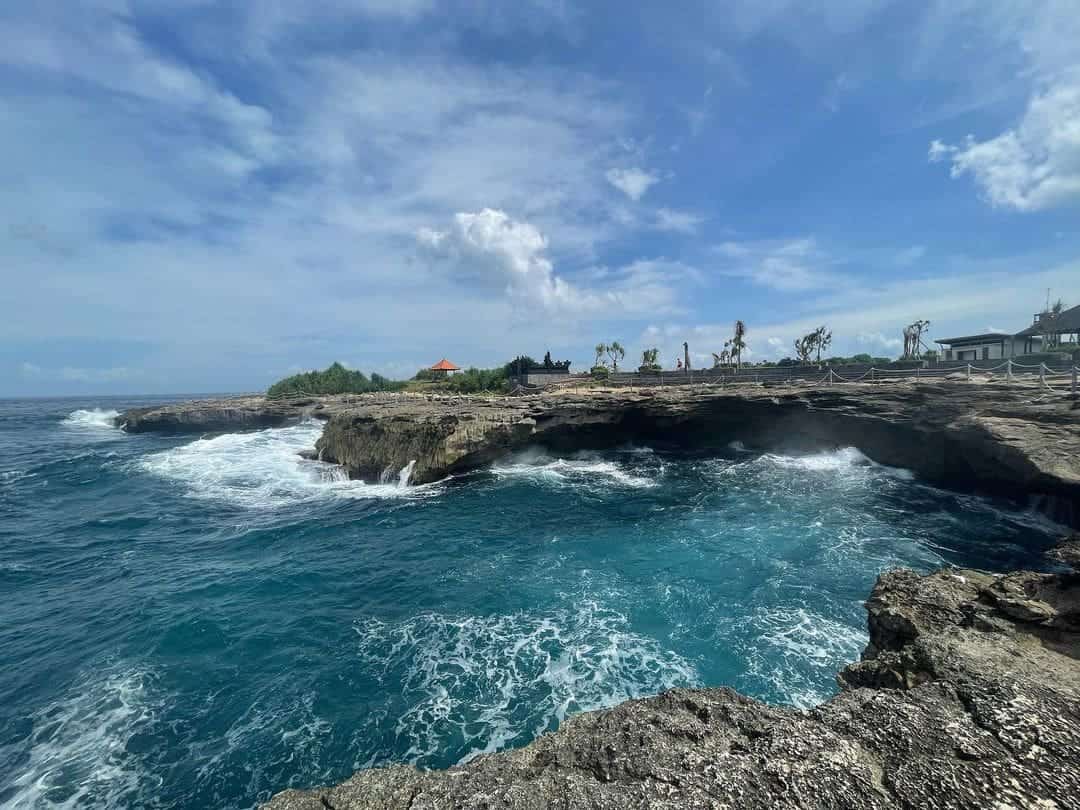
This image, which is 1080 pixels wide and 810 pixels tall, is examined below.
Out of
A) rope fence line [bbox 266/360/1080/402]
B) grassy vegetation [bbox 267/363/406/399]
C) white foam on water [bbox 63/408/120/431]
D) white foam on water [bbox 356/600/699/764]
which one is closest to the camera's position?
white foam on water [bbox 356/600/699/764]

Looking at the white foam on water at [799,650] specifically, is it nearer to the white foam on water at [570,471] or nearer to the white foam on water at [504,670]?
the white foam on water at [504,670]

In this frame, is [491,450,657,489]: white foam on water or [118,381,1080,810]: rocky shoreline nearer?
[118,381,1080,810]: rocky shoreline

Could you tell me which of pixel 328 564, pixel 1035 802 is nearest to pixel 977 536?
pixel 1035 802

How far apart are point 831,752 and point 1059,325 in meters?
58.2

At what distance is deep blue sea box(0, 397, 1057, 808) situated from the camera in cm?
896

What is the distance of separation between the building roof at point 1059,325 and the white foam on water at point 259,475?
55.1 metres

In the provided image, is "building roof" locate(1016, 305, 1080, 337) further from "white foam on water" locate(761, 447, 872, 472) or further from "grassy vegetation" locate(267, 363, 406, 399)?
"grassy vegetation" locate(267, 363, 406, 399)

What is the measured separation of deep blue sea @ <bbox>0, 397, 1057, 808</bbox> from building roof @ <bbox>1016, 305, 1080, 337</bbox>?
3039cm

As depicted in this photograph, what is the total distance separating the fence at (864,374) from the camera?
85.6 feet

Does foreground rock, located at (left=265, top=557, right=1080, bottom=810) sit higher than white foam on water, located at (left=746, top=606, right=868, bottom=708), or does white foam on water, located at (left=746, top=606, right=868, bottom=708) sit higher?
foreground rock, located at (left=265, top=557, right=1080, bottom=810)

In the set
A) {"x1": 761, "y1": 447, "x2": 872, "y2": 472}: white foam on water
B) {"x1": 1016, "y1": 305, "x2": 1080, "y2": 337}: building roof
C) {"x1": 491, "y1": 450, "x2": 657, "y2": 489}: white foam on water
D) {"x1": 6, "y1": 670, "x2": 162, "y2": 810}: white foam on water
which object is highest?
{"x1": 1016, "y1": 305, "x2": 1080, "y2": 337}: building roof

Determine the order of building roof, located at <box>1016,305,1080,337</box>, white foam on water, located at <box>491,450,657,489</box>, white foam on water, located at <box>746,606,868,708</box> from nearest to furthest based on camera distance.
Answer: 1. white foam on water, located at <box>746,606,868,708</box>
2. white foam on water, located at <box>491,450,657,489</box>
3. building roof, located at <box>1016,305,1080,337</box>

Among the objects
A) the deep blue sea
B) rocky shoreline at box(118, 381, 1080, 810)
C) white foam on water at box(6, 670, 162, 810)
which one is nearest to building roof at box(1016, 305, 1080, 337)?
the deep blue sea

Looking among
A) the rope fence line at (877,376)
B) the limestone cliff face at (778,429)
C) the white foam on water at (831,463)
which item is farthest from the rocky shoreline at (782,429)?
the rope fence line at (877,376)
